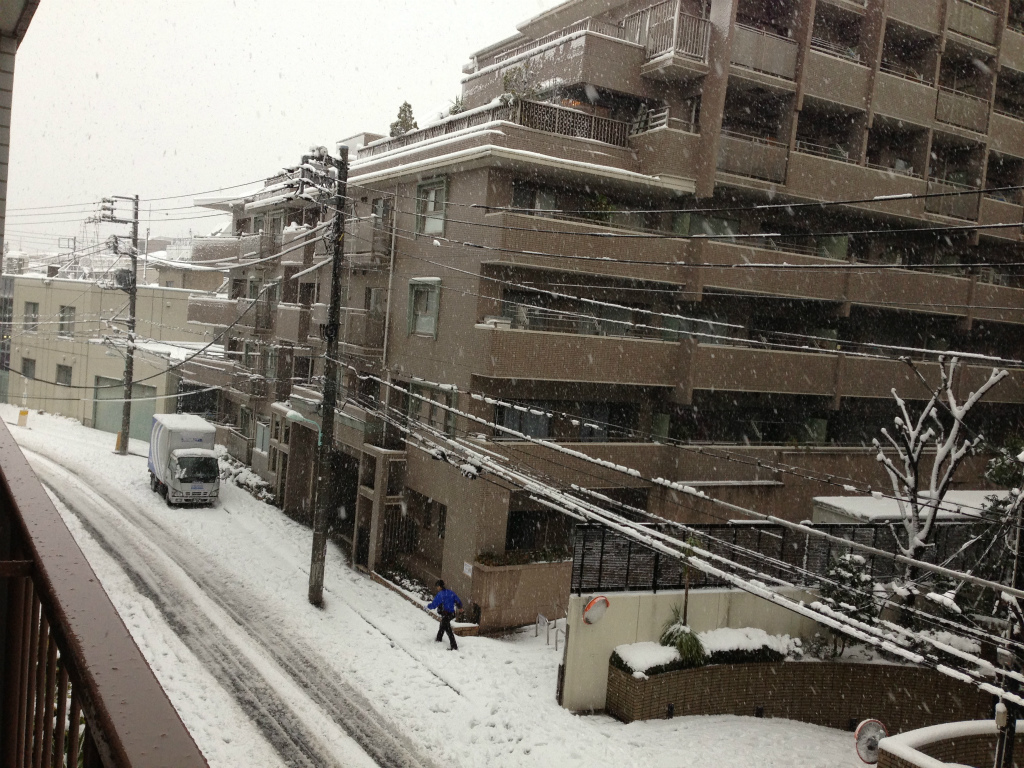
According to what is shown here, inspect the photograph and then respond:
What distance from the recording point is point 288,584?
20.9 meters

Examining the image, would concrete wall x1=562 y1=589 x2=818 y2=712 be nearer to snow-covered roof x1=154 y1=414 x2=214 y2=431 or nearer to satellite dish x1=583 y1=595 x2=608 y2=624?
satellite dish x1=583 y1=595 x2=608 y2=624

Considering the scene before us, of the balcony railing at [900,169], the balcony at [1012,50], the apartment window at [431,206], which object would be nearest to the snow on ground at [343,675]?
the apartment window at [431,206]

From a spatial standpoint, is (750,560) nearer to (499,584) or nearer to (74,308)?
(499,584)

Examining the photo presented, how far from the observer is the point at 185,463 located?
27031 millimetres

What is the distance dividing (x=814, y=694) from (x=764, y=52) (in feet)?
58.1

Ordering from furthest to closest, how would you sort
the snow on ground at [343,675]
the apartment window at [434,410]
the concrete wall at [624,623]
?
the apartment window at [434,410], the concrete wall at [624,623], the snow on ground at [343,675]

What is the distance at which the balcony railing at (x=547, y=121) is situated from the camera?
821 inches

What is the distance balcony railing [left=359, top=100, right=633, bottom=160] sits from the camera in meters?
20.8

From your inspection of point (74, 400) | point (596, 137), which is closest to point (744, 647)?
point (596, 137)

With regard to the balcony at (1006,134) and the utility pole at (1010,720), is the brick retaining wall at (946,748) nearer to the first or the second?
the utility pole at (1010,720)

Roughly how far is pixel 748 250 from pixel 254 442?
2273 cm

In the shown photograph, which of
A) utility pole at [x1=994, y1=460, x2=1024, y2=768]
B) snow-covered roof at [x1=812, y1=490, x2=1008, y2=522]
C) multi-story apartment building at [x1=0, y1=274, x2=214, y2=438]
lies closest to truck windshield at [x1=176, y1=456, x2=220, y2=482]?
multi-story apartment building at [x1=0, y1=274, x2=214, y2=438]

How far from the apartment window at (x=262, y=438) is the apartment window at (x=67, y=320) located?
17114 millimetres

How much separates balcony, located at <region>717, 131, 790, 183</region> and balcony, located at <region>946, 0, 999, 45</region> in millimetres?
9420
